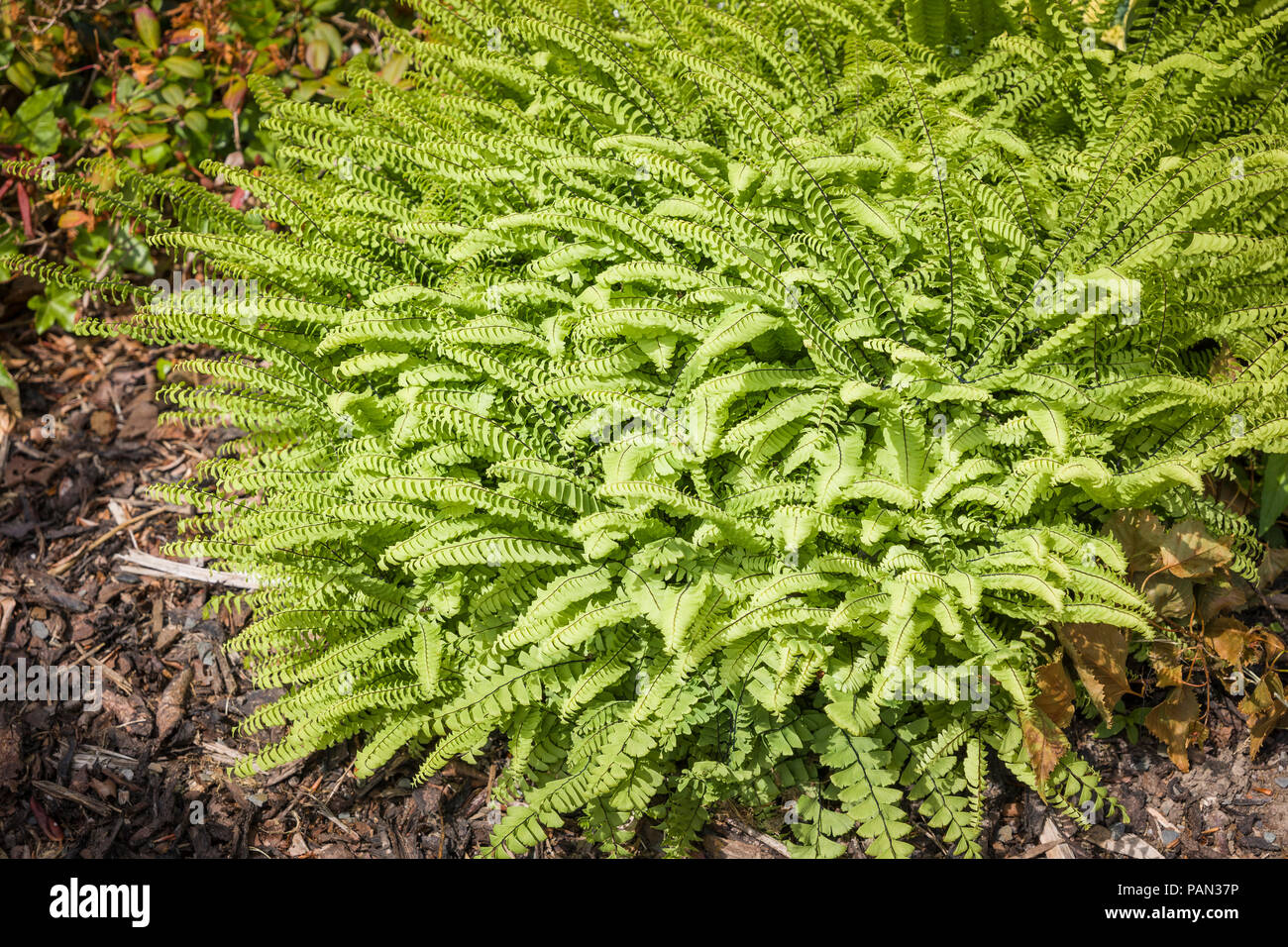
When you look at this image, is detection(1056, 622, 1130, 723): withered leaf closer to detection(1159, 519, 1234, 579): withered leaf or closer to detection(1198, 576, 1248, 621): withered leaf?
detection(1159, 519, 1234, 579): withered leaf

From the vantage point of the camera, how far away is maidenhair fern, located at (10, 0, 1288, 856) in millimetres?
3148

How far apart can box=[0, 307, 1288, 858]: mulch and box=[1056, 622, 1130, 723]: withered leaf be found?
39 cm

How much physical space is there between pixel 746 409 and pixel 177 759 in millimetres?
2931

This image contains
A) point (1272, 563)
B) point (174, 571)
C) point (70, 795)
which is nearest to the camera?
point (1272, 563)

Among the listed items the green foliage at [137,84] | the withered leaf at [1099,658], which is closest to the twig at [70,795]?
the green foliage at [137,84]

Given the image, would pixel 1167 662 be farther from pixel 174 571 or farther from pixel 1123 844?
pixel 174 571

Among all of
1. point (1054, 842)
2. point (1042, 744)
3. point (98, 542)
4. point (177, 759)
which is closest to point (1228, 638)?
point (1042, 744)

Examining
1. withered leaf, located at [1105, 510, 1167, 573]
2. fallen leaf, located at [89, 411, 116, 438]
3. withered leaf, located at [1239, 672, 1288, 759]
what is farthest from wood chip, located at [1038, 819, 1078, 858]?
fallen leaf, located at [89, 411, 116, 438]

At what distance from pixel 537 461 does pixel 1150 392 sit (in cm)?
219

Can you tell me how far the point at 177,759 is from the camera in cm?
400

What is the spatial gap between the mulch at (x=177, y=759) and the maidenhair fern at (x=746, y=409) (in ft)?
0.81

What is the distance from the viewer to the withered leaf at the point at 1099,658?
330 centimetres

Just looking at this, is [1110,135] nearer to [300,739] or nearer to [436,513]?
[436,513]

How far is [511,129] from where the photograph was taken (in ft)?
12.9
